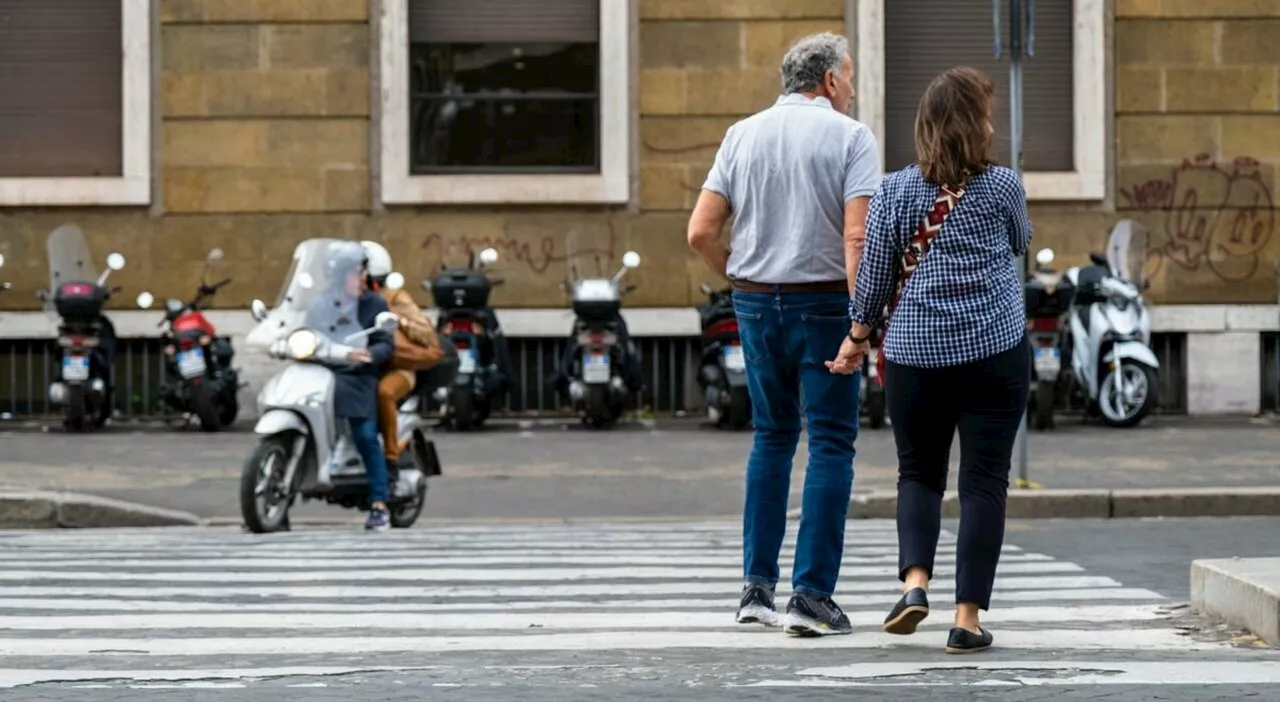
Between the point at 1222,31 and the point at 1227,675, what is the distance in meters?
15.1

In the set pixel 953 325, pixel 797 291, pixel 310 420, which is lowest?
pixel 310 420

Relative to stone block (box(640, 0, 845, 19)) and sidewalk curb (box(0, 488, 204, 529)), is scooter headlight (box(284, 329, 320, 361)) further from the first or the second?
stone block (box(640, 0, 845, 19))

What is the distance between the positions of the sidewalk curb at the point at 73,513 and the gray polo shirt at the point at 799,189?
7018mm

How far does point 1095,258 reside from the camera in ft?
61.3

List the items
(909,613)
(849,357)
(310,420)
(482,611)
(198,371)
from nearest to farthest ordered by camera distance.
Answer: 1. (909,613)
2. (849,357)
3. (482,611)
4. (310,420)
5. (198,371)

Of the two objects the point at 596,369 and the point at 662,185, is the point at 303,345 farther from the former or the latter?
the point at 662,185

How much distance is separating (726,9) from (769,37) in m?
0.44

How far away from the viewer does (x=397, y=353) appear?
12734 millimetres

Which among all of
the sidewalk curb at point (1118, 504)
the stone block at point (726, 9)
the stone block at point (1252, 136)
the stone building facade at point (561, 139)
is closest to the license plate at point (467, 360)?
the stone building facade at point (561, 139)

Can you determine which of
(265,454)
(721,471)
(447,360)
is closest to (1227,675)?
(265,454)

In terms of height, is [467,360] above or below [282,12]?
below

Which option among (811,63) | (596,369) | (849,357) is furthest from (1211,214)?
(849,357)

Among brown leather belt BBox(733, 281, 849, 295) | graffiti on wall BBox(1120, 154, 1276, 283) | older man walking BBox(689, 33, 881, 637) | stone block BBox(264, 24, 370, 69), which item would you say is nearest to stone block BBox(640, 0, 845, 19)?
stone block BBox(264, 24, 370, 69)

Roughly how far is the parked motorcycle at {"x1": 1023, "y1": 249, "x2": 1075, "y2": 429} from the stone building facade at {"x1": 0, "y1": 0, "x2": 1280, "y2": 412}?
215cm
